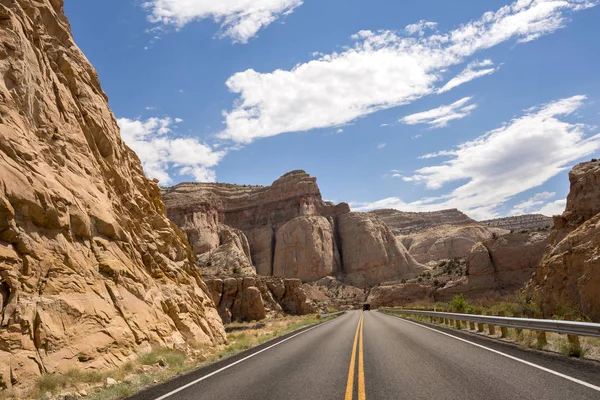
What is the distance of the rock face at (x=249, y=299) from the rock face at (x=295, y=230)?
34.8 meters

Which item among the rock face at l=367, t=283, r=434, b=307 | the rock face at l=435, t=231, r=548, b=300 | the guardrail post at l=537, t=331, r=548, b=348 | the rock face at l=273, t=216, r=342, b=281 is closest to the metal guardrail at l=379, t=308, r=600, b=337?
the guardrail post at l=537, t=331, r=548, b=348

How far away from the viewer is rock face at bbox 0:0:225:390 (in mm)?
10250

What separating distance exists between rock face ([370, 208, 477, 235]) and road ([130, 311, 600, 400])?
154 metres

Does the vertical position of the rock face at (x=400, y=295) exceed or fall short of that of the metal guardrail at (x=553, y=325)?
it falls short

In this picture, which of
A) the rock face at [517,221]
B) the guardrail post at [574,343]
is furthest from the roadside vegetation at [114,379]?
the rock face at [517,221]

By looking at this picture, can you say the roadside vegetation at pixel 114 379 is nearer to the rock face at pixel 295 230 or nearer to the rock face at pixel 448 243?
the rock face at pixel 295 230

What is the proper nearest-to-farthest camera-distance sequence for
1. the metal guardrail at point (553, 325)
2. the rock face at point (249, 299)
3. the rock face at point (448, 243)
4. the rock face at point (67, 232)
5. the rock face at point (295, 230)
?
the metal guardrail at point (553, 325) → the rock face at point (67, 232) → the rock face at point (249, 299) → the rock face at point (295, 230) → the rock face at point (448, 243)

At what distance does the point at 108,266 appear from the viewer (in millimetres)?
14477

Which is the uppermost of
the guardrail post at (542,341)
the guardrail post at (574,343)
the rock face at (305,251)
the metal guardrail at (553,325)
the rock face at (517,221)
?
the rock face at (517,221)

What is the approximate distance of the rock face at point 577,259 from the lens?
17141 mm

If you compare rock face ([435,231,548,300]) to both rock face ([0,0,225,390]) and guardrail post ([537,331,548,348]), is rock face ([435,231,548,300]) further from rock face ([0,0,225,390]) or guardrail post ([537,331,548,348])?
guardrail post ([537,331,548,348])

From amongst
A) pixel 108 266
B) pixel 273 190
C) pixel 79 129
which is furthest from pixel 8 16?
pixel 273 190

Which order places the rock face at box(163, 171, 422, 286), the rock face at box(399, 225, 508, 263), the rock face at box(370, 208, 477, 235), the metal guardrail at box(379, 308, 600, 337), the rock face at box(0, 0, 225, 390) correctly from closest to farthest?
1. the metal guardrail at box(379, 308, 600, 337)
2. the rock face at box(0, 0, 225, 390)
3. the rock face at box(163, 171, 422, 286)
4. the rock face at box(399, 225, 508, 263)
5. the rock face at box(370, 208, 477, 235)

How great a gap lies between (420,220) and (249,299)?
12964 centimetres
